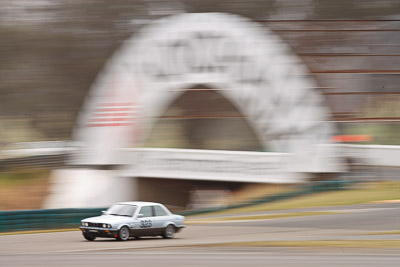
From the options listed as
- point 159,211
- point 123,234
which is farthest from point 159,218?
point 123,234

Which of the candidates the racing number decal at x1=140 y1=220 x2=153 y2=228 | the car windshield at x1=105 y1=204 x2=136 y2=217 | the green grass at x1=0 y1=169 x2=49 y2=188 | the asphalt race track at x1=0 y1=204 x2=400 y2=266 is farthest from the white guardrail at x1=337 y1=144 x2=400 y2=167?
the racing number decal at x1=140 y1=220 x2=153 y2=228

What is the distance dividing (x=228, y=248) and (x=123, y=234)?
10.2 feet

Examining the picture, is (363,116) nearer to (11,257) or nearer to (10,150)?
(10,150)

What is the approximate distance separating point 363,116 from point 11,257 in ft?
87.0

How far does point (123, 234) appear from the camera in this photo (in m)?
14.6

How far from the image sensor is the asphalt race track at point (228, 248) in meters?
10.4

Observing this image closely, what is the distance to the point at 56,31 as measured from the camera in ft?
166

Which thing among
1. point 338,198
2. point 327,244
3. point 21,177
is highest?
point 21,177

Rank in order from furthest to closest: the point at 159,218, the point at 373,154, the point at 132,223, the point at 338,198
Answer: the point at 373,154, the point at 338,198, the point at 159,218, the point at 132,223

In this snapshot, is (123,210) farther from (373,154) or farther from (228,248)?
(373,154)

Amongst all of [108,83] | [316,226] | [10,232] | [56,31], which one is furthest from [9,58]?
[316,226]

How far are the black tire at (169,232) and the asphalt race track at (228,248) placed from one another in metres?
0.18

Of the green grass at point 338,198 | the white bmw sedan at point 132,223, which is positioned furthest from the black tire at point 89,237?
the green grass at point 338,198

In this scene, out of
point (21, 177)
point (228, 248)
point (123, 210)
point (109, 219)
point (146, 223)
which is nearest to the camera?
point (228, 248)
